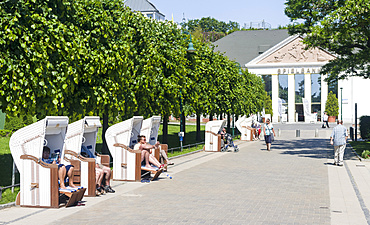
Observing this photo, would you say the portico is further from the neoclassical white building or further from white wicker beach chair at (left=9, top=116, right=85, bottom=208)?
white wicker beach chair at (left=9, top=116, right=85, bottom=208)

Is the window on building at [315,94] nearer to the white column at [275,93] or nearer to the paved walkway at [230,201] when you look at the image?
the white column at [275,93]

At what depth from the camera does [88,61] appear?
16562 millimetres

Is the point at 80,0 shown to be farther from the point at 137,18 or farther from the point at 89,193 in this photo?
the point at 89,193

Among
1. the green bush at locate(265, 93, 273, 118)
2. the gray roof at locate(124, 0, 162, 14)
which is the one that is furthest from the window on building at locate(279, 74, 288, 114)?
the gray roof at locate(124, 0, 162, 14)

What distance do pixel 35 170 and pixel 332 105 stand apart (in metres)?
79.0

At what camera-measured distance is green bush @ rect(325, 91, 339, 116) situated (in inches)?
3310

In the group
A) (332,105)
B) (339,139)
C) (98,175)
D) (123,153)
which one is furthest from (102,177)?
(332,105)

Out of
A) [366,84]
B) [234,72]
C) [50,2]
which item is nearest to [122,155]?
[50,2]

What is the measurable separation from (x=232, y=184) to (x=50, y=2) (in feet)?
23.0

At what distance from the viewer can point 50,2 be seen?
46.6 feet

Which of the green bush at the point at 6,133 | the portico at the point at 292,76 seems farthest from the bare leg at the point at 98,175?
the portico at the point at 292,76

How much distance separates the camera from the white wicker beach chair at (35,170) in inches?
400

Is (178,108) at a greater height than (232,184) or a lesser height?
greater

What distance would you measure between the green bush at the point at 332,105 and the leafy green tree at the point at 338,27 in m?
57.7
